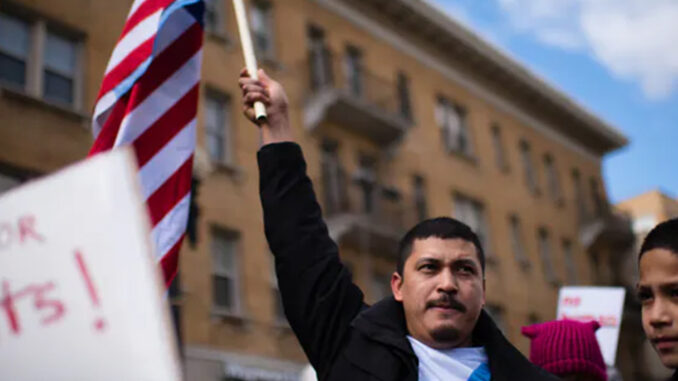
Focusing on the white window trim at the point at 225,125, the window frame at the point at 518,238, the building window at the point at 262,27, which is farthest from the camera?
the window frame at the point at 518,238

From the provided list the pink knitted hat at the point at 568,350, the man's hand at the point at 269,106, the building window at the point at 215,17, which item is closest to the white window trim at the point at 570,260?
the building window at the point at 215,17

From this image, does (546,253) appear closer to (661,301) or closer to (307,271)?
(307,271)

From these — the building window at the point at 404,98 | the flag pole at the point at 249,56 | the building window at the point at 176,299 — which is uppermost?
the building window at the point at 404,98

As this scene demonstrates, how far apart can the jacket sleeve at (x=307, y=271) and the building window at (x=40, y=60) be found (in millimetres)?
12724

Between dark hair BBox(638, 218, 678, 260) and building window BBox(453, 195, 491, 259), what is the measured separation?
23.4m

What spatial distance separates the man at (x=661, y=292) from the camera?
104 inches

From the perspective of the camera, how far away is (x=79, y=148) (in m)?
15.7

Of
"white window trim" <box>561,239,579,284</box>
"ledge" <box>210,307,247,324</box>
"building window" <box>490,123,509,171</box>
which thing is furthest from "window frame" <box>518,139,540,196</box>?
"ledge" <box>210,307,247,324</box>

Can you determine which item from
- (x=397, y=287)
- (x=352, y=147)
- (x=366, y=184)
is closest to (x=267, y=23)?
(x=352, y=147)

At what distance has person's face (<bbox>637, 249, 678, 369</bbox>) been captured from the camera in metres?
2.63

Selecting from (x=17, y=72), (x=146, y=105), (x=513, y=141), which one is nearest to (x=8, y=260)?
(x=146, y=105)

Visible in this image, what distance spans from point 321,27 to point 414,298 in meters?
20.5

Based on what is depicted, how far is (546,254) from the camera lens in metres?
30.8

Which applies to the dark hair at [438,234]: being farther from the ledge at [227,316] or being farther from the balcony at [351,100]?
the balcony at [351,100]
